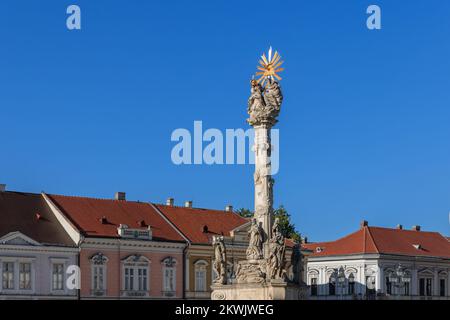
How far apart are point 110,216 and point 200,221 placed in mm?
7914

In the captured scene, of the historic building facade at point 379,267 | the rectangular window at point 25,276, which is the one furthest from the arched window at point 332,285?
the rectangular window at point 25,276

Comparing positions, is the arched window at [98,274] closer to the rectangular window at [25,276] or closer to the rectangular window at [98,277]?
the rectangular window at [98,277]

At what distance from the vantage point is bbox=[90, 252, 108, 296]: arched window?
58.4 meters

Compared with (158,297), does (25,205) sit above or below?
above

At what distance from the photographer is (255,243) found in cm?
3866

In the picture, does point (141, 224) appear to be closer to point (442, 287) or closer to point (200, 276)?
point (200, 276)

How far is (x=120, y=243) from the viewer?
59.7 meters

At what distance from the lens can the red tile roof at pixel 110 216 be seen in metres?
59.7

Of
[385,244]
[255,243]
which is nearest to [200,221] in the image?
[385,244]

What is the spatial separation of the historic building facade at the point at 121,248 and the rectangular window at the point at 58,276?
1.24m

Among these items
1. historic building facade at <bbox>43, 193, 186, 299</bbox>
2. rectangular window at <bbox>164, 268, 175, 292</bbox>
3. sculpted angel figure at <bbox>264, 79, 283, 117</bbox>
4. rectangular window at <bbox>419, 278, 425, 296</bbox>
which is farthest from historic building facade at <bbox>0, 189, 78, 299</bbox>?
rectangular window at <bbox>419, 278, 425, 296</bbox>
